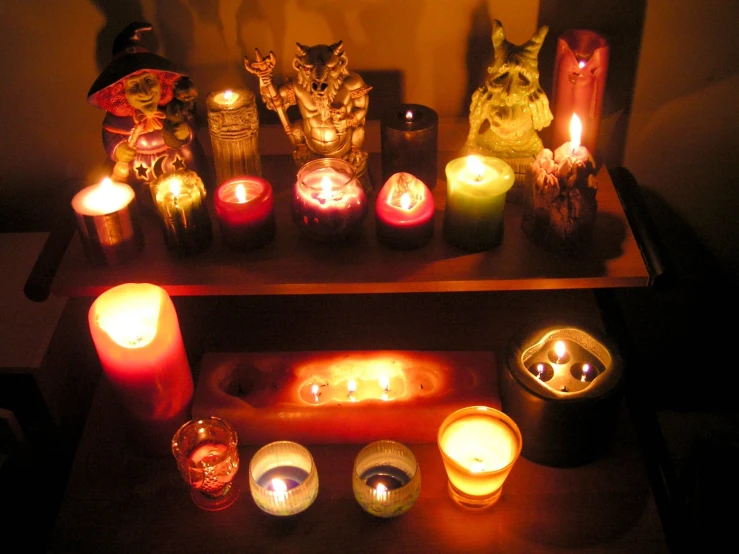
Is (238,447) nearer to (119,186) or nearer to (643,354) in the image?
(119,186)

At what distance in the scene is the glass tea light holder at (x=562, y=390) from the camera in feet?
3.00

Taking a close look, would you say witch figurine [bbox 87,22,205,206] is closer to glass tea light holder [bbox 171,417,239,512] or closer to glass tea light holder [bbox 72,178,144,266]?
glass tea light holder [bbox 72,178,144,266]

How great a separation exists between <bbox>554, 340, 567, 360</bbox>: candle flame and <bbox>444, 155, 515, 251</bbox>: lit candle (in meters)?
0.17

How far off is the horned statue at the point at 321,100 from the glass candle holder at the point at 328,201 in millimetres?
46

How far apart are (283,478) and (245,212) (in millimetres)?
369

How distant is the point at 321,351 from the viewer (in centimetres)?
107

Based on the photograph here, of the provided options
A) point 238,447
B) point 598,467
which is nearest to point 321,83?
point 238,447

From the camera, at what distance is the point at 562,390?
97cm

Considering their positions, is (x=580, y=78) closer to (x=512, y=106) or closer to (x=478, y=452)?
(x=512, y=106)

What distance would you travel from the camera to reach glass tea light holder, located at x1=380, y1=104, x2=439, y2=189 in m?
0.99

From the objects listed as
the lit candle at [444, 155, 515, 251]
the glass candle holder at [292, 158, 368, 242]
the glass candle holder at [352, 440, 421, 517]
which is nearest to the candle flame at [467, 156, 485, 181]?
the lit candle at [444, 155, 515, 251]

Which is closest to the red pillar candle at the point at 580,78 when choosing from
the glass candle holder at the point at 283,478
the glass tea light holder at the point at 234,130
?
the glass tea light holder at the point at 234,130

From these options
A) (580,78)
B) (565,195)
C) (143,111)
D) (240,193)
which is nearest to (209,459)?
(240,193)

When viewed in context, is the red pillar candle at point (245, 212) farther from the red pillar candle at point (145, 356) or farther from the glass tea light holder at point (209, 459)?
the glass tea light holder at point (209, 459)
